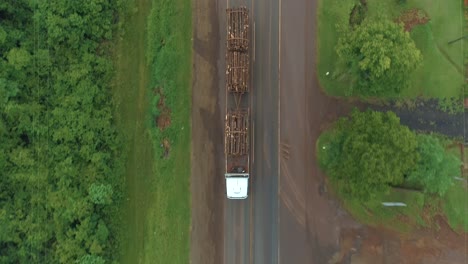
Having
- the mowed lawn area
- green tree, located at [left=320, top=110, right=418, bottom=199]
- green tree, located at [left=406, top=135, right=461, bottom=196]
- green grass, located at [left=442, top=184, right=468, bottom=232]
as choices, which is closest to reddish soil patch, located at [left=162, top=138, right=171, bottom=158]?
the mowed lawn area

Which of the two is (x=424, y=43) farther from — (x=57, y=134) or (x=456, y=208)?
(x=57, y=134)

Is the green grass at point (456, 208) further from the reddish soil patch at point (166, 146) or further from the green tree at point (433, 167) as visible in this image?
the reddish soil patch at point (166, 146)

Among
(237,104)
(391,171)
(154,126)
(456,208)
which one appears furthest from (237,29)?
(456,208)

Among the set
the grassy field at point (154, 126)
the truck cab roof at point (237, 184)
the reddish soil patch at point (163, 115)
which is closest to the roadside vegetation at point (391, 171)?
the truck cab roof at point (237, 184)

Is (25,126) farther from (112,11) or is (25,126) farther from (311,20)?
(311,20)

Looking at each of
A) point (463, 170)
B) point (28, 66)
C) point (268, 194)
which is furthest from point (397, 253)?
point (28, 66)
